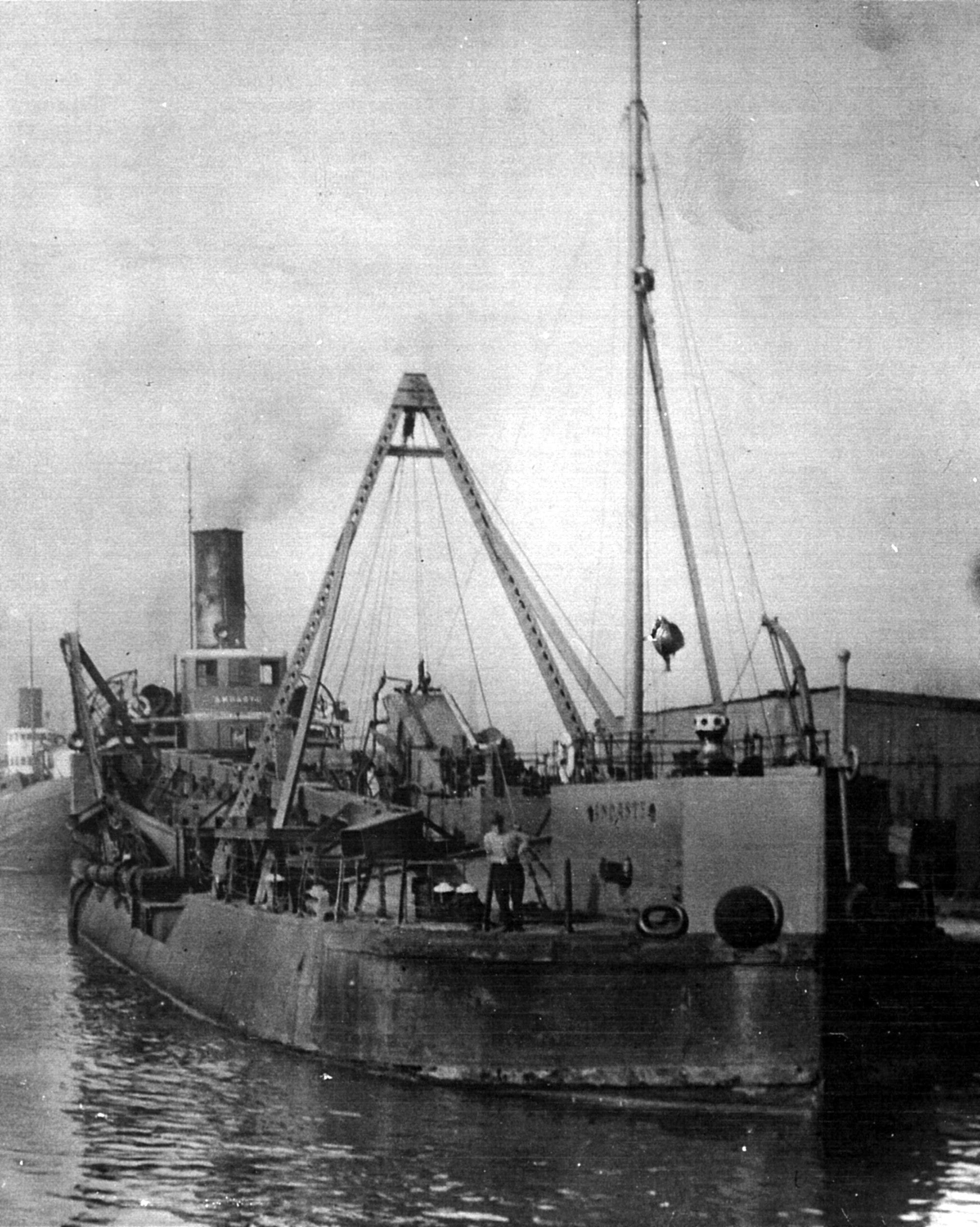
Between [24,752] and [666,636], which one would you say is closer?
[666,636]

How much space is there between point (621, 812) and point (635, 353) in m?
8.10

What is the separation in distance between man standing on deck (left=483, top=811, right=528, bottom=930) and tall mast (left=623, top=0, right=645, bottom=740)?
4.44 m

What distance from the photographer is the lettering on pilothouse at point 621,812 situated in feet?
67.9

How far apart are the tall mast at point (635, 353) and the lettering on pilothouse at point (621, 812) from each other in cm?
307

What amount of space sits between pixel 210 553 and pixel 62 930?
39.3 feet

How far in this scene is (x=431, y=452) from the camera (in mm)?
28562

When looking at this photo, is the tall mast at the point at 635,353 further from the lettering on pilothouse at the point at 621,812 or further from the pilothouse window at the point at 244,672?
the pilothouse window at the point at 244,672

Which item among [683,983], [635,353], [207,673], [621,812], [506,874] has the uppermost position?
[635,353]

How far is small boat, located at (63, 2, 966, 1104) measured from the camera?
1845 centimetres

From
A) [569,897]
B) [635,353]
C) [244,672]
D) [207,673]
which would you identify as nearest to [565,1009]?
[569,897]

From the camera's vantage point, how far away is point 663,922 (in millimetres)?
19062

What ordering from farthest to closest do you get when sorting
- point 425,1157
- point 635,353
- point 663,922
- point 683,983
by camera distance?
1. point 635,353
2. point 663,922
3. point 683,983
4. point 425,1157

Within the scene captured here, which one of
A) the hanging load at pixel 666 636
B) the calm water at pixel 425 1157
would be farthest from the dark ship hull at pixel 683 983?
the hanging load at pixel 666 636

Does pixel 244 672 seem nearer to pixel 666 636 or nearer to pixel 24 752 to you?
pixel 666 636
